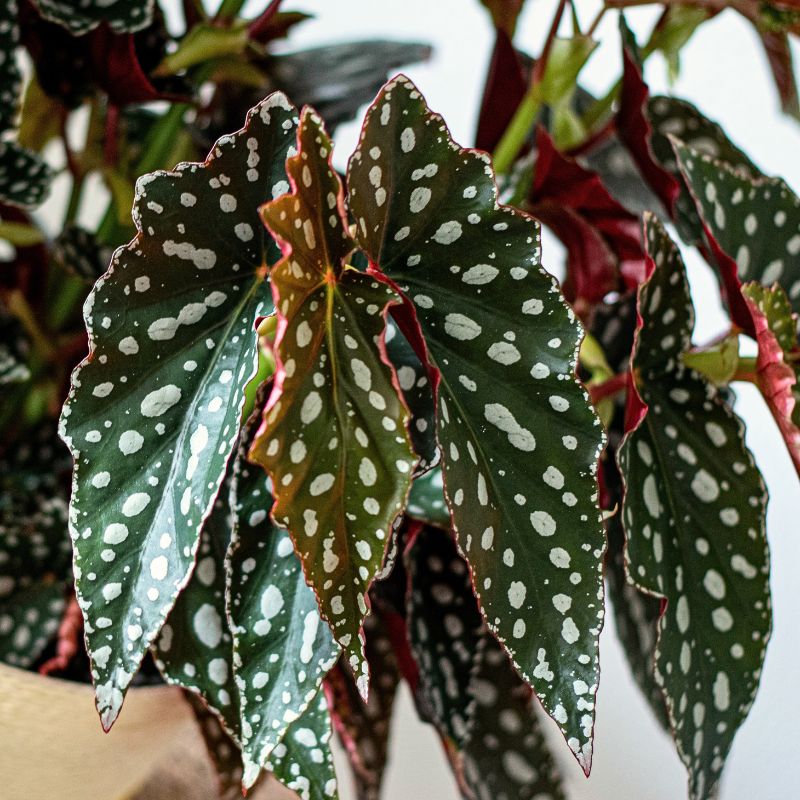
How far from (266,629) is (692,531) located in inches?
9.9

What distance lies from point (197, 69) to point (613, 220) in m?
0.34

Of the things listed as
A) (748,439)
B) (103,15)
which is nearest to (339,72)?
(103,15)

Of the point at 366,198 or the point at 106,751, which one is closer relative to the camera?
the point at 366,198

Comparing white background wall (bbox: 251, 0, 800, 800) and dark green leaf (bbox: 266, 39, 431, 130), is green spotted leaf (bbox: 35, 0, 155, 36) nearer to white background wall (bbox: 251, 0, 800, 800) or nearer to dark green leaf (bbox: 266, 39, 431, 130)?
dark green leaf (bbox: 266, 39, 431, 130)

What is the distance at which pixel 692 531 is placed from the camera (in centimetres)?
51

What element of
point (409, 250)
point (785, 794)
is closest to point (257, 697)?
point (409, 250)

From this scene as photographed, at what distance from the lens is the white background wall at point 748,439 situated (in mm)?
927

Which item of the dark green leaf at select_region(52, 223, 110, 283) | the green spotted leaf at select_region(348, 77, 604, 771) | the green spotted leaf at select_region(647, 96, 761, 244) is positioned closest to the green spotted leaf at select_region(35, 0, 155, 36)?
the dark green leaf at select_region(52, 223, 110, 283)

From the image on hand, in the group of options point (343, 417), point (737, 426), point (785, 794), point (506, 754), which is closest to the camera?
point (343, 417)

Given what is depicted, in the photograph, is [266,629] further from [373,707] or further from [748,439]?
[748,439]

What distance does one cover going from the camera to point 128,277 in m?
0.39

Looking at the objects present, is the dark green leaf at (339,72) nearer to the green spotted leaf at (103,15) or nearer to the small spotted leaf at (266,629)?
the green spotted leaf at (103,15)

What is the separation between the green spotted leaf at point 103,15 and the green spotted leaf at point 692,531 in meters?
0.34

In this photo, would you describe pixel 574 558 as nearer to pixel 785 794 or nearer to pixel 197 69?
pixel 197 69
